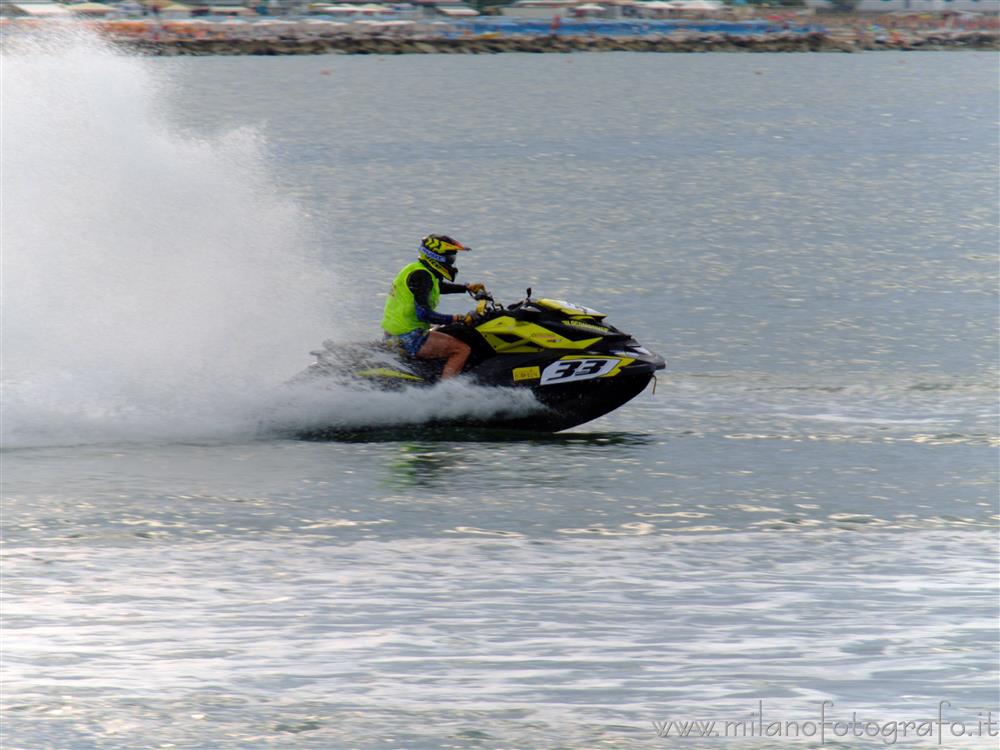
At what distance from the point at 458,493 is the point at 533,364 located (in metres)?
2.09

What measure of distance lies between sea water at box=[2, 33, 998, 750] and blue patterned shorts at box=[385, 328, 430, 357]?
0.45 m

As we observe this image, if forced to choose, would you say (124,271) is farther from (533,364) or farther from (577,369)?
(577,369)

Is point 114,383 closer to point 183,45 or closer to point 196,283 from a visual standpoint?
point 196,283

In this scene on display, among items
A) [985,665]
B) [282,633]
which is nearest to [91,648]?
[282,633]

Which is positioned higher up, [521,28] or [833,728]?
[521,28]

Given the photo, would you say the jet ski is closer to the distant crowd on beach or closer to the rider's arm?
the rider's arm

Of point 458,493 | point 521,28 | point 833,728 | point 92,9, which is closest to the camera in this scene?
point 833,728

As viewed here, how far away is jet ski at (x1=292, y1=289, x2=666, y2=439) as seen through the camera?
13750 mm

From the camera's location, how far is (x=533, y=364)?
1379cm

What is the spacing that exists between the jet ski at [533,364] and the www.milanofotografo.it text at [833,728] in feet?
19.9

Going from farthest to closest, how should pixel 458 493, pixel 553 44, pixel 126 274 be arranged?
pixel 553 44 < pixel 126 274 < pixel 458 493

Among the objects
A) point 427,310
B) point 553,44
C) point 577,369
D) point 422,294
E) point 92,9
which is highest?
point 92,9

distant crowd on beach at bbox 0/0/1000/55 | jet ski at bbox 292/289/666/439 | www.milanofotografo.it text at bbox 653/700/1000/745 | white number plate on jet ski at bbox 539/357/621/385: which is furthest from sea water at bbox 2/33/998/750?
distant crowd on beach at bbox 0/0/1000/55

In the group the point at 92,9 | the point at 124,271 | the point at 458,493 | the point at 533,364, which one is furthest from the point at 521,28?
the point at 458,493
